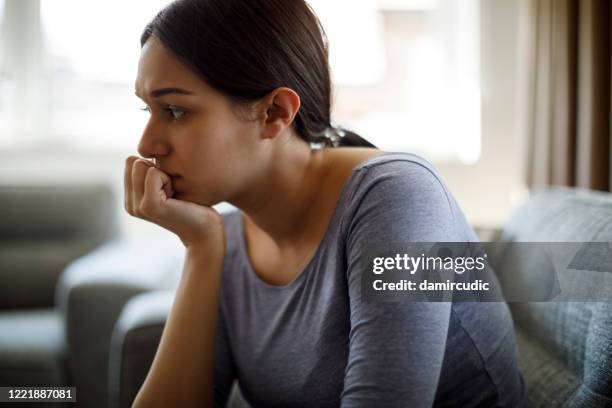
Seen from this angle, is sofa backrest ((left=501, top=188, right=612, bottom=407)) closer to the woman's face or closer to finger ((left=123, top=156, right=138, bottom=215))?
the woman's face

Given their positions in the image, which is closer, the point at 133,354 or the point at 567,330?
the point at 567,330

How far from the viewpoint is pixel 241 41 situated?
79cm

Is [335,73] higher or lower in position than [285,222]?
higher

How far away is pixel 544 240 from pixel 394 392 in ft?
1.59

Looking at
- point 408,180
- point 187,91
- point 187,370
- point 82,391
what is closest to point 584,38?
point 408,180

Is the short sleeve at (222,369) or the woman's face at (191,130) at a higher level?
the woman's face at (191,130)

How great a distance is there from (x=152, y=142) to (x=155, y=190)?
0.27ft

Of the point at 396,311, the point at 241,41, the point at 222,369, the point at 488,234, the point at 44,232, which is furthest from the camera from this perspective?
the point at 44,232

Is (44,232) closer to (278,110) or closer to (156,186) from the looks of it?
(156,186)

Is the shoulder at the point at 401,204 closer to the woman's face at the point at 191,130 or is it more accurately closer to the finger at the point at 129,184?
the woman's face at the point at 191,130

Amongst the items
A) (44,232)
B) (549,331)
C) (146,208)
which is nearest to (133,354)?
(146,208)

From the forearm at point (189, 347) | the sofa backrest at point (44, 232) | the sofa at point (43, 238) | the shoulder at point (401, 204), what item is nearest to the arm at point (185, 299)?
the forearm at point (189, 347)

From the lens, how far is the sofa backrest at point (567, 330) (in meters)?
0.75

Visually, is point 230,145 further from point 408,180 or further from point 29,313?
point 29,313
